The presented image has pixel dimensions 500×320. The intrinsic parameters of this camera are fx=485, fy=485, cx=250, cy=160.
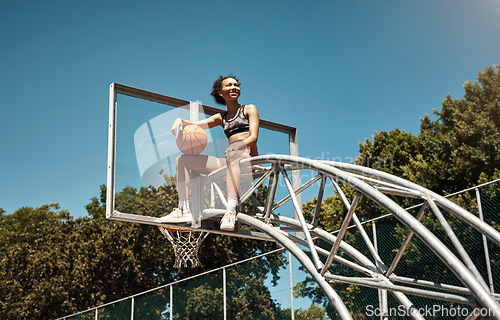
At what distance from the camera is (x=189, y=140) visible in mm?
6391

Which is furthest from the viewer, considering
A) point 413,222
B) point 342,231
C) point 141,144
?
point 141,144

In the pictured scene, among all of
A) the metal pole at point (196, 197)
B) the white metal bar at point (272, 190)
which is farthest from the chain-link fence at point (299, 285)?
the metal pole at point (196, 197)

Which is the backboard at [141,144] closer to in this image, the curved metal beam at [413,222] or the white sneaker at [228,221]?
the white sneaker at [228,221]

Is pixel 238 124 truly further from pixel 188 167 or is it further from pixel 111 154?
pixel 111 154

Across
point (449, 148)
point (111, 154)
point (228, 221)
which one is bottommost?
point (228, 221)

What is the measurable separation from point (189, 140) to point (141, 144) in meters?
1.11

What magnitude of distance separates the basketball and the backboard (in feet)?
1.04

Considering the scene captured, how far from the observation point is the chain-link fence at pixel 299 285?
7344 millimetres

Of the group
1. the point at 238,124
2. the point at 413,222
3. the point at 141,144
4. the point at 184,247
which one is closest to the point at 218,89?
the point at 238,124

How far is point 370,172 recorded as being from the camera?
5055 mm

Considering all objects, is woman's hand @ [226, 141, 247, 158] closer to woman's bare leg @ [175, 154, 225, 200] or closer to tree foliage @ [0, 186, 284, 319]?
woman's bare leg @ [175, 154, 225, 200]

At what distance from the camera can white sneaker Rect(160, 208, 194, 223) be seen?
6.40 m

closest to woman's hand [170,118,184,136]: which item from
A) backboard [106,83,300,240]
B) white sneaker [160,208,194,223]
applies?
backboard [106,83,300,240]

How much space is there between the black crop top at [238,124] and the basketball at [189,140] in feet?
1.41
